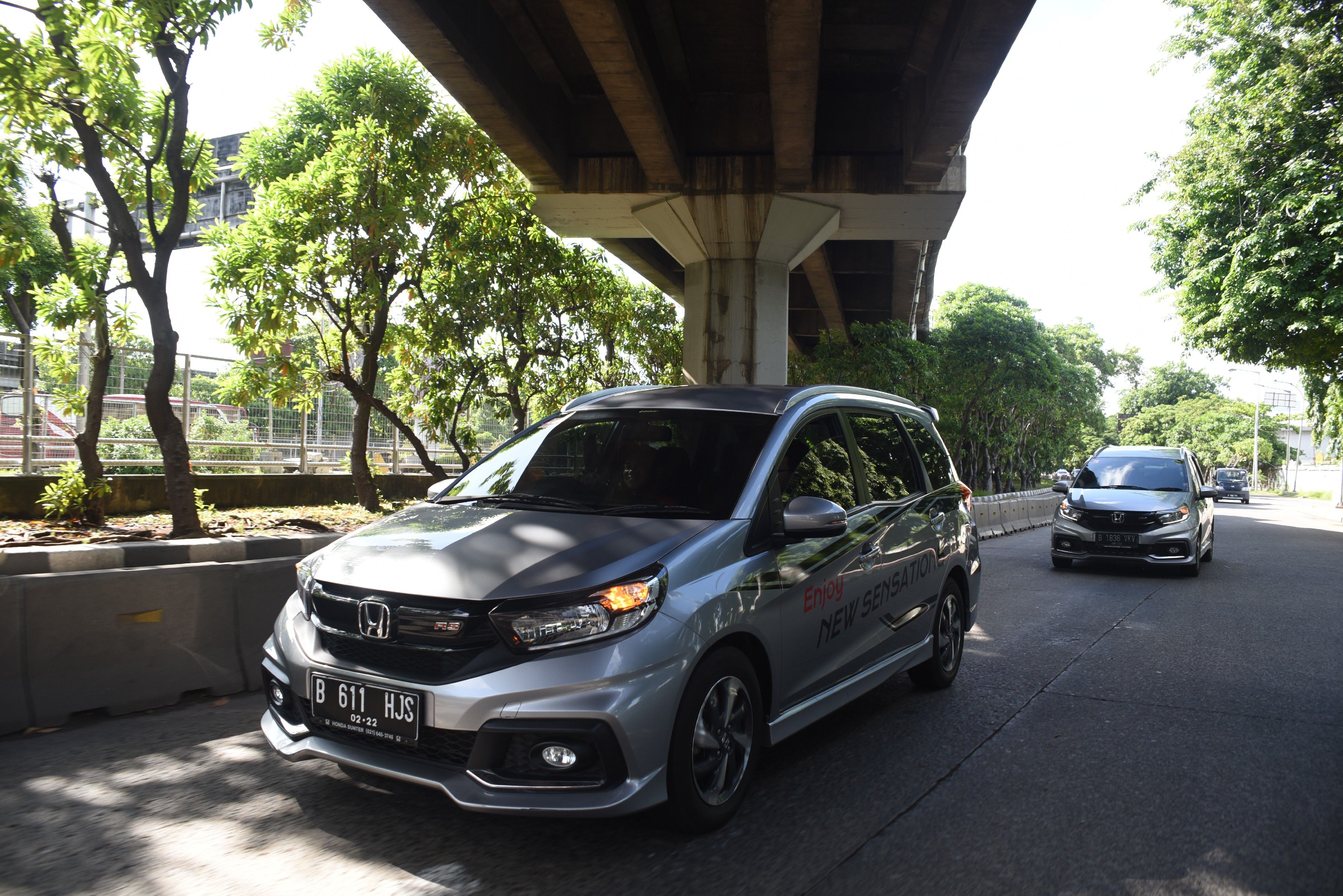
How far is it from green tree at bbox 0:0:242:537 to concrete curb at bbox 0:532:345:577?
3510 millimetres

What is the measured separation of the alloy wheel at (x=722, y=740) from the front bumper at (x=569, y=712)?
26cm

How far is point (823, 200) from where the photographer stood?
15.9m

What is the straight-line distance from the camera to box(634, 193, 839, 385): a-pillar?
1659 cm

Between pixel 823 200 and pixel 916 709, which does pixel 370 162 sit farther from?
pixel 916 709

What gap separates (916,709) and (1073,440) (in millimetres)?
67172

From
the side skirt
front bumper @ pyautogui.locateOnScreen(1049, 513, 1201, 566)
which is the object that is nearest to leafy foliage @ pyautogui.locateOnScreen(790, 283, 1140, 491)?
front bumper @ pyautogui.locateOnScreen(1049, 513, 1201, 566)

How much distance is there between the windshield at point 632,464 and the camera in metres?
4.21

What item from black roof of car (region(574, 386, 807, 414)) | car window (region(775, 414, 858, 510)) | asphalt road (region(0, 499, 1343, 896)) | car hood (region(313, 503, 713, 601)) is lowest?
asphalt road (region(0, 499, 1343, 896))

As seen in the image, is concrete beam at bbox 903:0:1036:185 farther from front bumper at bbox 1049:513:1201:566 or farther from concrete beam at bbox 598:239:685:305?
concrete beam at bbox 598:239:685:305

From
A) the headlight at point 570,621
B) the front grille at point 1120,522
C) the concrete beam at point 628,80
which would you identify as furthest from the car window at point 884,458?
the front grille at point 1120,522

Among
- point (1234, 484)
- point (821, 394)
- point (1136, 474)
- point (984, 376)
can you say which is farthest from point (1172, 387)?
point (821, 394)

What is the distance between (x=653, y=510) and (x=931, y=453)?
9.57 feet

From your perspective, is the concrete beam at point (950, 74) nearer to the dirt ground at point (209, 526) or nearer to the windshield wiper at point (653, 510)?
the windshield wiper at point (653, 510)

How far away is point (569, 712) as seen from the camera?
10.4 ft
